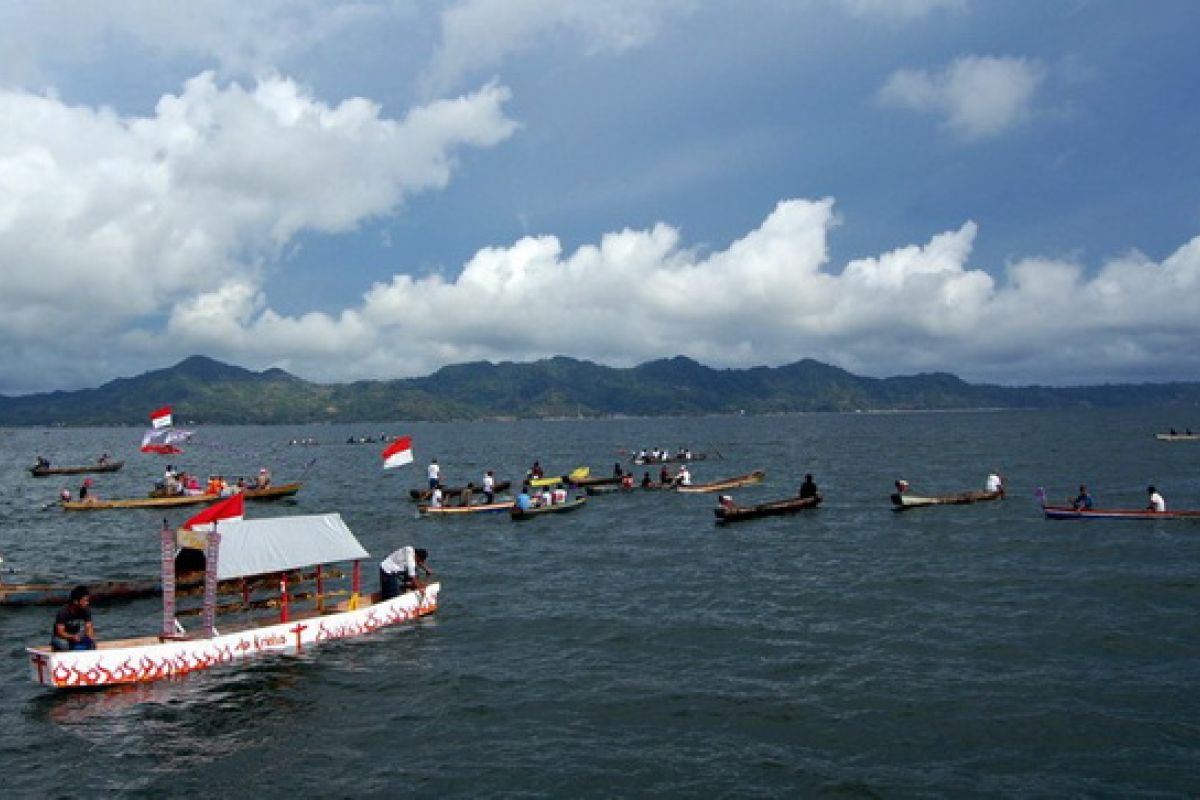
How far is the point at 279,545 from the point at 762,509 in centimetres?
3343

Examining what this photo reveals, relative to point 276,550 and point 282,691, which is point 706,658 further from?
point 276,550

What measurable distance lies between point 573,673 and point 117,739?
1184cm

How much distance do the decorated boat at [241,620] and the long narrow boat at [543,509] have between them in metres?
22.2

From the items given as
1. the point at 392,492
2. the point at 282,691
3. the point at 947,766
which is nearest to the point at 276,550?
the point at 282,691

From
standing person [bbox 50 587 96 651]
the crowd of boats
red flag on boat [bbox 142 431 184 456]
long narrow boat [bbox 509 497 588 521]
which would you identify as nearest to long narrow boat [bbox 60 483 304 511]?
red flag on boat [bbox 142 431 184 456]

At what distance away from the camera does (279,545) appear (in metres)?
28.5

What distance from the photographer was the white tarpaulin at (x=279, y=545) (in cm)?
2717

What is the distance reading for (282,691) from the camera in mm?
23000

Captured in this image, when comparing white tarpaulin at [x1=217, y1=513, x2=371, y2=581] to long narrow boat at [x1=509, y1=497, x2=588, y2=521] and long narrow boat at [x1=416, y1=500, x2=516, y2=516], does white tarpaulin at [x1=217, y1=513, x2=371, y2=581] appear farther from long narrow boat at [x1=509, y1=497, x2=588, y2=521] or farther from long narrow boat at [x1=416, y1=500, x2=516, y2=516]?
long narrow boat at [x1=416, y1=500, x2=516, y2=516]

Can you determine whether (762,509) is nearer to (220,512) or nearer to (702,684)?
(702,684)

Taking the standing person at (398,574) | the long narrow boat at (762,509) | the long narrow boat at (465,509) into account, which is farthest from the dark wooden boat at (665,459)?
the standing person at (398,574)

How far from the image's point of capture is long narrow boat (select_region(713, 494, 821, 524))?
51375 mm

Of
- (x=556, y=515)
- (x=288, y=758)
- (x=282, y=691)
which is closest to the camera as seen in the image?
(x=288, y=758)

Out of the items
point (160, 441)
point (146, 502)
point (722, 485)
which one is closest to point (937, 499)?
point (722, 485)
